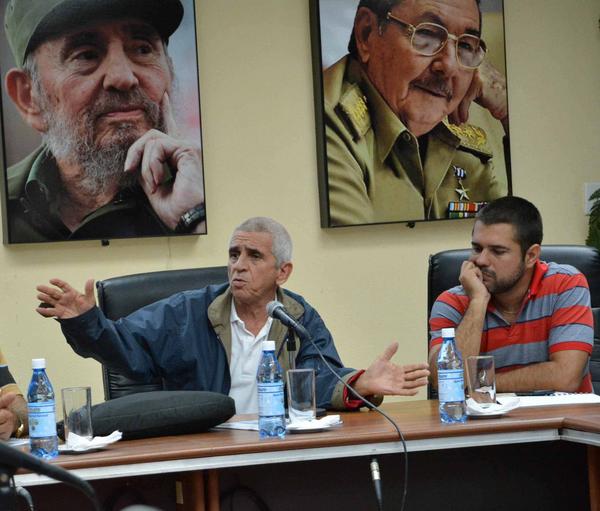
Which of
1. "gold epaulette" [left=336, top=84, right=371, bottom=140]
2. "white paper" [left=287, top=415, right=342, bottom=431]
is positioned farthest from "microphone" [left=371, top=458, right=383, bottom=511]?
"gold epaulette" [left=336, top=84, right=371, bottom=140]

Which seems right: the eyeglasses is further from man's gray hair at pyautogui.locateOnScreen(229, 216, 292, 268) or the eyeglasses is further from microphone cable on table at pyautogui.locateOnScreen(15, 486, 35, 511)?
microphone cable on table at pyautogui.locateOnScreen(15, 486, 35, 511)

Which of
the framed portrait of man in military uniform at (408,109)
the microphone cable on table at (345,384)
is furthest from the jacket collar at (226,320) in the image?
the framed portrait of man in military uniform at (408,109)

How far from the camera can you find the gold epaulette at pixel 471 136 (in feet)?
13.3

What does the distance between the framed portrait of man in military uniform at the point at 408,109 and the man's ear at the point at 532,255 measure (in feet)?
3.13

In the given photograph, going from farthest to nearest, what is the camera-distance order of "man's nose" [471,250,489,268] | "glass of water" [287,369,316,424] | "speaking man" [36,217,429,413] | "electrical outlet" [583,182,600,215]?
"electrical outlet" [583,182,600,215] < "man's nose" [471,250,489,268] < "speaking man" [36,217,429,413] < "glass of water" [287,369,316,424]

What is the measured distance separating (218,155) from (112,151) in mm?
413

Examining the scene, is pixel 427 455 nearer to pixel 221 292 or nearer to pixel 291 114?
pixel 221 292

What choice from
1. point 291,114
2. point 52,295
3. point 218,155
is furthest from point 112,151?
point 52,295

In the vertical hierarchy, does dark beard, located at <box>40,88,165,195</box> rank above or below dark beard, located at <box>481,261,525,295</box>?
above

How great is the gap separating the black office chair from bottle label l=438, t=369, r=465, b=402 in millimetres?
680

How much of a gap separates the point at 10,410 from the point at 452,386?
40.3 inches

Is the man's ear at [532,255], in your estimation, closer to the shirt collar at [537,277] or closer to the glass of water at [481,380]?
the shirt collar at [537,277]

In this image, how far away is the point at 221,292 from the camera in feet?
9.75

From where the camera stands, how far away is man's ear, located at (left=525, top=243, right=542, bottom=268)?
3.04 meters
